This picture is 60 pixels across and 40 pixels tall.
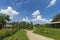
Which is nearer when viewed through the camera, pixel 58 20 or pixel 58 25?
pixel 58 25

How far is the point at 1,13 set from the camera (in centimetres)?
9531

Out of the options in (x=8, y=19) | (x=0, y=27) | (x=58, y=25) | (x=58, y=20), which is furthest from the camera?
(x=8, y=19)

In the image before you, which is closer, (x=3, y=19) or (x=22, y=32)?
(x=22, y=32)

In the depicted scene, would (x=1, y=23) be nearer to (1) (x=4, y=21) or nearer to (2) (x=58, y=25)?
(1) (x=4, y=21)

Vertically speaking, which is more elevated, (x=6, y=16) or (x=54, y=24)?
(x=6, y=16)

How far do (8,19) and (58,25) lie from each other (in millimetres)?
46150

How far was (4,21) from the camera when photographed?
304ft

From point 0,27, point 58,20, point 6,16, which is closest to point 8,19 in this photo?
point 6,16

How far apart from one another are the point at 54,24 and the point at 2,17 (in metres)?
41.7

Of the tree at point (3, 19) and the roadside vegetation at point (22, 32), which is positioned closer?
the roadside vegetation at point (22, 32)

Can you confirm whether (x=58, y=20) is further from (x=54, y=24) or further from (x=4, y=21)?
(x=4, y=21)

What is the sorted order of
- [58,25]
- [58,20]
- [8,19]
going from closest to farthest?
[58,25], [58,20], [8,19]

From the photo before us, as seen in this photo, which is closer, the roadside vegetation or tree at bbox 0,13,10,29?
the roadside vegetation

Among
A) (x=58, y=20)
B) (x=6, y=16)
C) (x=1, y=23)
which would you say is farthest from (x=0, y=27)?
(x=58, y=20)
